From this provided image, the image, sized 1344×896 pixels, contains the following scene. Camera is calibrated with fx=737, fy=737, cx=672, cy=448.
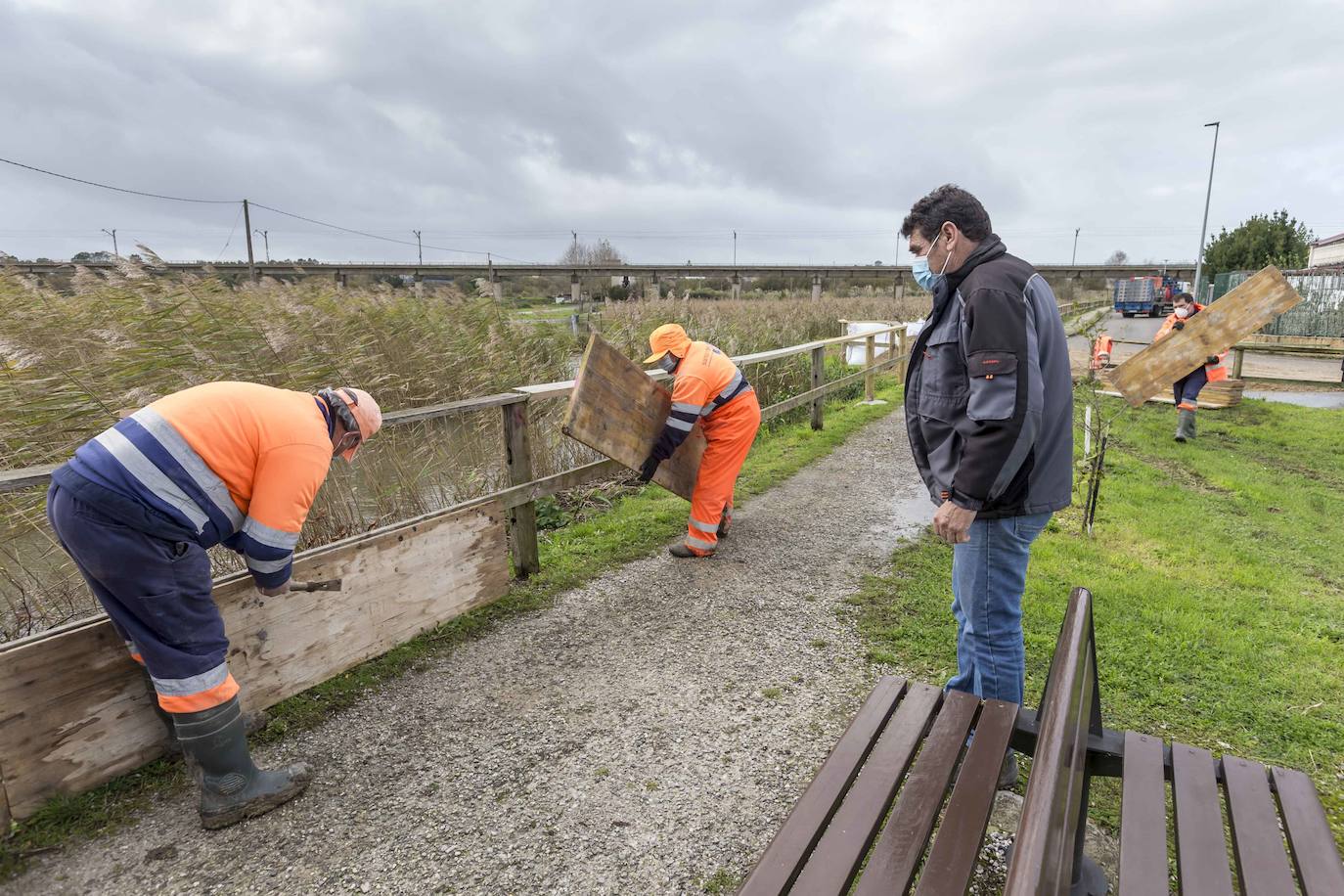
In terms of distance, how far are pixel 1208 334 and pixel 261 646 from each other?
811cm

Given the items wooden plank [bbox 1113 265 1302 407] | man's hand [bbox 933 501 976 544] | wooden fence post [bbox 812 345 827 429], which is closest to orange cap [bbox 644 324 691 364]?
man's hand [bbox 933 501 976 544]

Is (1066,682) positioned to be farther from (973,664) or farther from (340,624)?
(340,624)

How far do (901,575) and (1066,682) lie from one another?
326 centimetres

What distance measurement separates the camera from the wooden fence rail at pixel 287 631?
94.6 inches

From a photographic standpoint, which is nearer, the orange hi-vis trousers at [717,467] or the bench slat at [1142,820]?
the bench slat at [1142,820]

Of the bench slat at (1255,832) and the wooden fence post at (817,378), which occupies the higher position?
the wooden fence post at (817,378)

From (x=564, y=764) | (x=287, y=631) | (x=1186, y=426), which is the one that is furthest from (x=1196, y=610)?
(x=1186, y=426)

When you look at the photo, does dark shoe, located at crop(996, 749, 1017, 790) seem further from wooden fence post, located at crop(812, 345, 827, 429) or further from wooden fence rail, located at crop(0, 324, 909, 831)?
wooden fence post, located at crop(812, 345, 827, 429)

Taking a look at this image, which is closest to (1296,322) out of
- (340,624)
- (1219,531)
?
(1219,531)

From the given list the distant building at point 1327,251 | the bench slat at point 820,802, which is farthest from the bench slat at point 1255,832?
the distant building at point 1327,251

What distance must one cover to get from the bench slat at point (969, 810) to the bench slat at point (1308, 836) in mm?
639

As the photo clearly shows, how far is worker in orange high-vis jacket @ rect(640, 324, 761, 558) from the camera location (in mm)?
4875

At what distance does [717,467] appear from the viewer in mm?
5035

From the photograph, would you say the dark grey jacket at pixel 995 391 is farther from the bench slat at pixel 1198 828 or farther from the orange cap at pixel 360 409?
the orange cap at pixel 360 409
